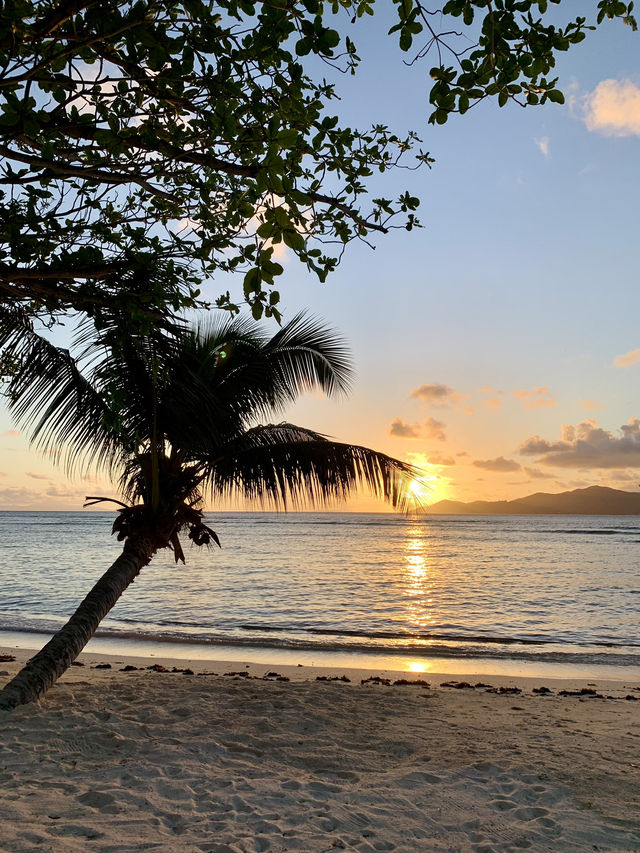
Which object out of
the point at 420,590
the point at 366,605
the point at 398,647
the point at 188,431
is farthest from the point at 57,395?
the point at 420,590

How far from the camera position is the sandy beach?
4.19m

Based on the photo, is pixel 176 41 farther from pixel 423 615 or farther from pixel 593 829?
pixel 423 615

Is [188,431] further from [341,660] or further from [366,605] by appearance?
[366,605]

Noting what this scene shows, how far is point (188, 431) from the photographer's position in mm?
9016

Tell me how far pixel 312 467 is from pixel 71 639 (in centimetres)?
378

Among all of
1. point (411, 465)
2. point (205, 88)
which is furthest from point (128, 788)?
point (411, 465)

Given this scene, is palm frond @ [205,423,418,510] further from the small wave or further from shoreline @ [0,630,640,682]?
the small wave

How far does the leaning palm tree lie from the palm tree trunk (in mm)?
20

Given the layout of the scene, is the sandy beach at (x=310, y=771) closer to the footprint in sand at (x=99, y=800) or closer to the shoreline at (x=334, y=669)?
the footprint in sand at (x=99, y=800)

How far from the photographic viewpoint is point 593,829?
4.43m

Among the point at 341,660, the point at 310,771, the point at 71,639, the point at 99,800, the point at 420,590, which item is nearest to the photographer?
the point at 99,800

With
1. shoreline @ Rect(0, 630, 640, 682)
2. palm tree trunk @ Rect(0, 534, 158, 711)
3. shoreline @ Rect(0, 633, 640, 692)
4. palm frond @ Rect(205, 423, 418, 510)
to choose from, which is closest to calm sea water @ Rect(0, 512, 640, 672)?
shoreline @ Rect(0, 630, 640, 682)

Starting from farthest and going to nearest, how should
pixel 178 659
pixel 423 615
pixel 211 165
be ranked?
pixel 423 615 < pixel 178 659 < pixel 211 165

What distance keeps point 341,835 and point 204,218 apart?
14.4ft
